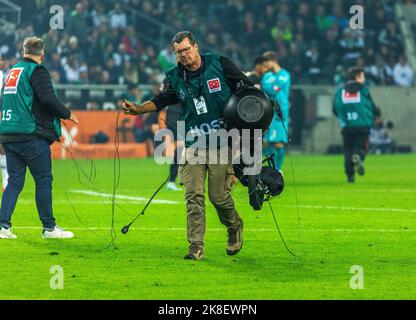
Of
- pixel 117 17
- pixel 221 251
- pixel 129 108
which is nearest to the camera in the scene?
pixel 129 108

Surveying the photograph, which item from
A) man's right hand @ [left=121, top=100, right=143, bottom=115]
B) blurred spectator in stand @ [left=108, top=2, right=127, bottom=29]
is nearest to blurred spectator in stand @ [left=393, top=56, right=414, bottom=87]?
blurred spectator in stand @ [left=108, top=2, right=127, bottom=29]

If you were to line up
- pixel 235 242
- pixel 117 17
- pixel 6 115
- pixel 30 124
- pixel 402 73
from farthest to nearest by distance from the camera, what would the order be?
pixel 402 73 < pixel 117 17 < pixel 6 115 < pixel 30 124 < pixel 235 242

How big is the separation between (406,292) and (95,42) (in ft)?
89.3

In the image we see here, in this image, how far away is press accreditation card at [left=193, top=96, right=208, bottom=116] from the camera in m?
11.9

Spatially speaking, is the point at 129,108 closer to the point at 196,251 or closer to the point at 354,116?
the point at 196,251

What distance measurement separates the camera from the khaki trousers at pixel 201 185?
39.2 feet

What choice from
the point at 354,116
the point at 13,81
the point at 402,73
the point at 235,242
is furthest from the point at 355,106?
the point at 402,73

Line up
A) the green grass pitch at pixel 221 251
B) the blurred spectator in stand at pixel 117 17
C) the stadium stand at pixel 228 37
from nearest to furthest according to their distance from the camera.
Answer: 1. the green grass pitch at pixel 221 251
2. the stadium stand at pixel 228 37
3. the blurred spectator in stand at pixel 117 17

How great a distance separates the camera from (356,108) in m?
24.1

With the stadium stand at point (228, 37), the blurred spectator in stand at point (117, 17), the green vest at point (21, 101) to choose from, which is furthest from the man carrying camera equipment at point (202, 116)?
the blurred spectator in stand at point (117, 17)

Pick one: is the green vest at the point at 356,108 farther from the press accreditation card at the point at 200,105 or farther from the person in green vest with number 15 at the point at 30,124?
the press accreditation card at the point at 200,105

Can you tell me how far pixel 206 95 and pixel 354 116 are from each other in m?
12.6

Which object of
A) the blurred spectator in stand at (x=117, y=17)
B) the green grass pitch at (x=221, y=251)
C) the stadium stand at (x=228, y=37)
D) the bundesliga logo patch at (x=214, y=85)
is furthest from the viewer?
the blurred spectator in stand at (x=117, y=17)

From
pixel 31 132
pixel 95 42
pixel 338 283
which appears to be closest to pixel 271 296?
pixel 338 283
